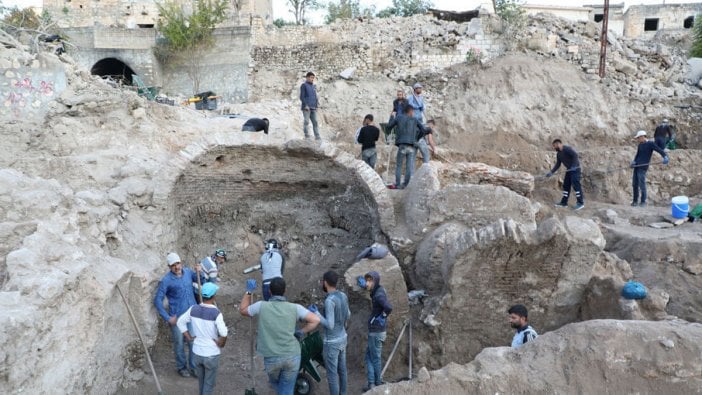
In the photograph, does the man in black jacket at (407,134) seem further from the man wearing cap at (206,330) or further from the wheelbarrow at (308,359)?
the man wearing cap at (206,330)

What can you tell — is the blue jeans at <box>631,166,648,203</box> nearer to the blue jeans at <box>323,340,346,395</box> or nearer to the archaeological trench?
the archaeological trench

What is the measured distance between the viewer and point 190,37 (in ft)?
54.7

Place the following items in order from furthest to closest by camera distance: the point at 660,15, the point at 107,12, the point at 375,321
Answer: the point at 660,15, the point at 107,12, the point at 375,321

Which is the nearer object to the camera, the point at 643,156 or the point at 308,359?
the point at 308,359

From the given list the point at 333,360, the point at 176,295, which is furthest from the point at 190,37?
the point at 333,360

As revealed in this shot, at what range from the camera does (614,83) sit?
1428cm

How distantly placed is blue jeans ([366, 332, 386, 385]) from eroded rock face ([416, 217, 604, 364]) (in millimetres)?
714

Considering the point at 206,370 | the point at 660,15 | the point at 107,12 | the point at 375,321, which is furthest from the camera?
the point at 660,15

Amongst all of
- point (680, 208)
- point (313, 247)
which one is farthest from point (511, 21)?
point (313, 247)

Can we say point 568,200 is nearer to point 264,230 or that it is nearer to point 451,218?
point 451,218

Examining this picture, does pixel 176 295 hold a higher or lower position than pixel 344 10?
lower

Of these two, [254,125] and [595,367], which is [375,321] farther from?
[254,125]

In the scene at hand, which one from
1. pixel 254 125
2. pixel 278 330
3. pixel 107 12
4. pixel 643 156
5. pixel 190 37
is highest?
pixel 107 12

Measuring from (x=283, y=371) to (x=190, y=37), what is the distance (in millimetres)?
14428
